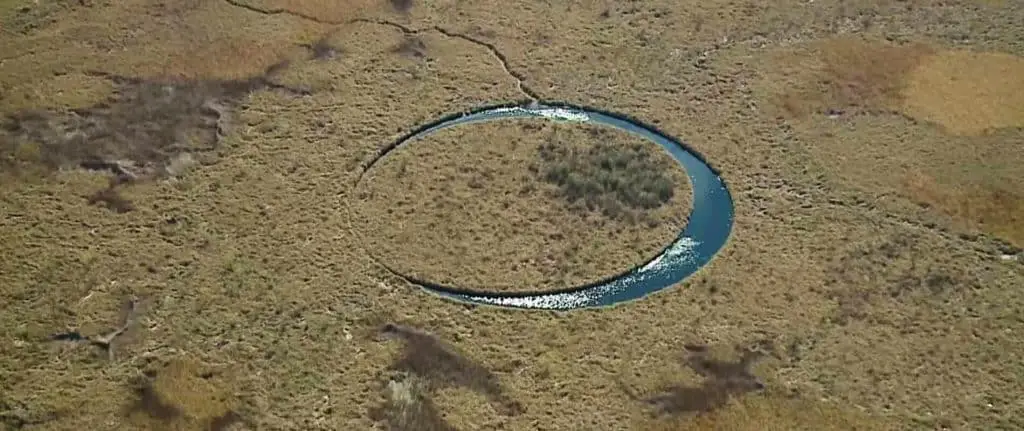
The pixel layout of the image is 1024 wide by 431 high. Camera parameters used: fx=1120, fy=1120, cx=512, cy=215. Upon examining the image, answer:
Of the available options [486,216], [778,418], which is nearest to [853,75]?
[486,216]

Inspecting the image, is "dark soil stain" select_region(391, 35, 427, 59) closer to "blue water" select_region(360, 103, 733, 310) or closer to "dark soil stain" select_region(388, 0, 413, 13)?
"dark soil stain" select_region(388, 0, 413, 13)

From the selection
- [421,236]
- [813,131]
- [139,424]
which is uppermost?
[813,131]

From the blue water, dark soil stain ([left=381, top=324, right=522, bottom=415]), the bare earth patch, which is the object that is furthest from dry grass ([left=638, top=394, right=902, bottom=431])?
the bare earth patch

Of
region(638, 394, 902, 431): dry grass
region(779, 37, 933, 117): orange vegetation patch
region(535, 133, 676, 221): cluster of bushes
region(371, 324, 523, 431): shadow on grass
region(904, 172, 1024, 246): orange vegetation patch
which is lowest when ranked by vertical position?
region(371, 324, 523, 431): shadow on grass

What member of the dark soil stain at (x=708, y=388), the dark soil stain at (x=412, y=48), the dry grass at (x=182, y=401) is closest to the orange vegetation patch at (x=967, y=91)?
the dark soil stain at (x=708, y=388)

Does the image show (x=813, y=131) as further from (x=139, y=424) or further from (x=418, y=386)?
(x=139, y=424)

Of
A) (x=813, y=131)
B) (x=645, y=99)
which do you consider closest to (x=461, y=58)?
(x=645, y=99)

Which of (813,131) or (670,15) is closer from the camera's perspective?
(813,131)

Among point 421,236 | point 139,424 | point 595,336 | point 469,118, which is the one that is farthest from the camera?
point 469,118
